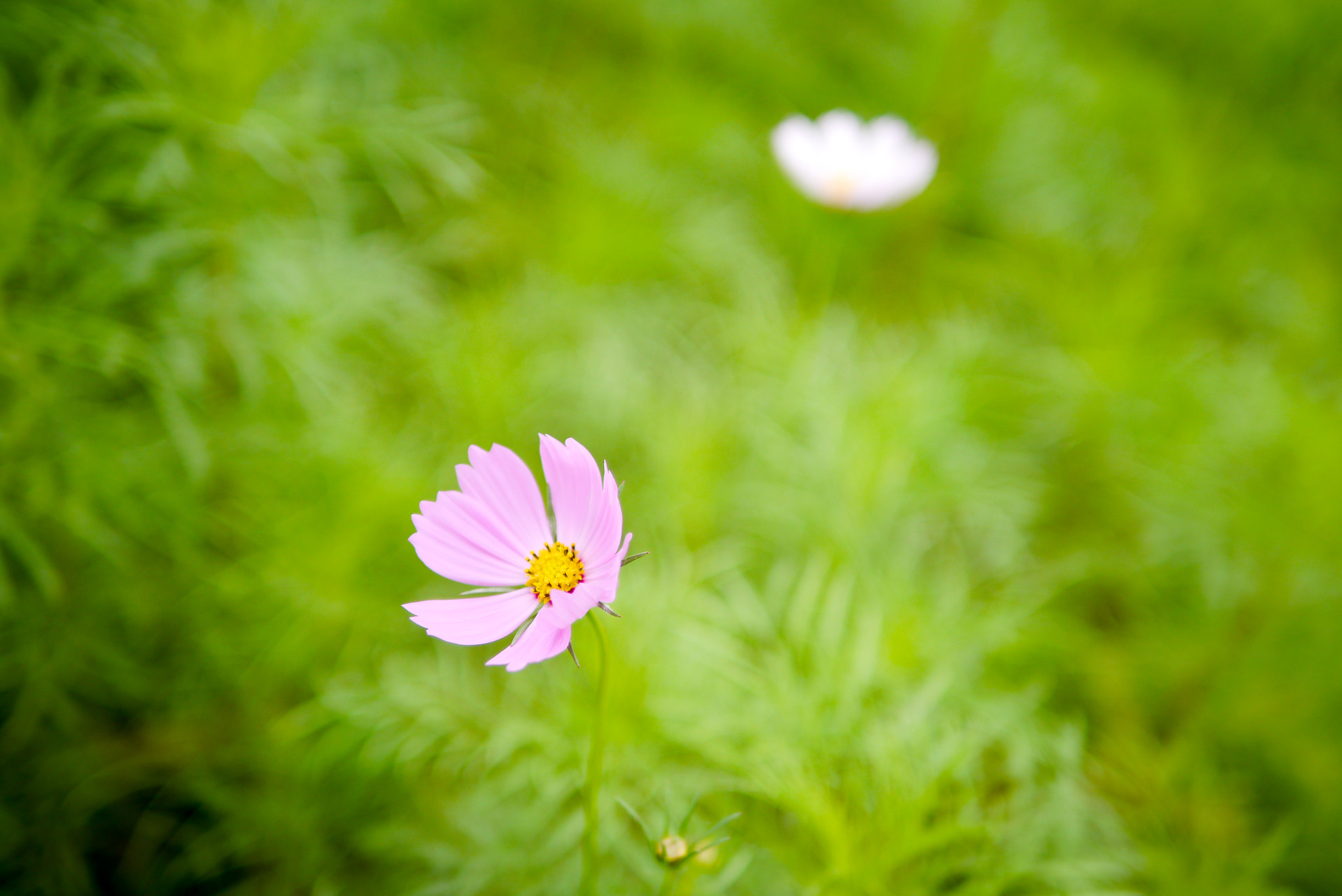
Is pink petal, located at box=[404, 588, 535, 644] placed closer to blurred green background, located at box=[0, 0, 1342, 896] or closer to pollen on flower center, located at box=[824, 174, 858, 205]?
blurred green background, located at box=[0, 0, 1342, 896]

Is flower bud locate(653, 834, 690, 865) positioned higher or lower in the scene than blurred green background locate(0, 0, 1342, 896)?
lower

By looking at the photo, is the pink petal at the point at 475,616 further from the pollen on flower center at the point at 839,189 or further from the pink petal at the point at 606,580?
the pollen on flower center at the point at 839,189

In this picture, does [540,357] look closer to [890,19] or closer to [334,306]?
[334,306]

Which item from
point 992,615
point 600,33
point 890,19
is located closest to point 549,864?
point 992,615

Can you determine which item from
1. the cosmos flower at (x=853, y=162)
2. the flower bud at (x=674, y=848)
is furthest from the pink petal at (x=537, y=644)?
the cosmos flower at (x=853, y=162)

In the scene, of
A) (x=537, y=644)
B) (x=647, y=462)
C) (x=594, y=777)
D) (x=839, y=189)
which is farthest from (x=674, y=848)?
(x=839, y=189)

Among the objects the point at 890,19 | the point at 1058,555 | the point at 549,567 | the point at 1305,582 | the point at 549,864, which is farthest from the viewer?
the point at 890,19

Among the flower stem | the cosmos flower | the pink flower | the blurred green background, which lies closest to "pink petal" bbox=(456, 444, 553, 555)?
the pink flower
